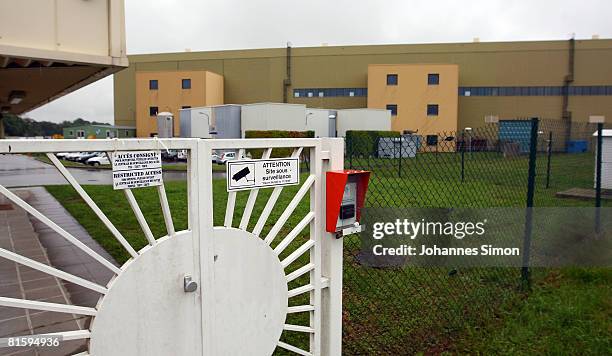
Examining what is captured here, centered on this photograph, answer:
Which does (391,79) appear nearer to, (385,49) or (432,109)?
(432,109)

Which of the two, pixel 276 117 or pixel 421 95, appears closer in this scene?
pixel 276 117

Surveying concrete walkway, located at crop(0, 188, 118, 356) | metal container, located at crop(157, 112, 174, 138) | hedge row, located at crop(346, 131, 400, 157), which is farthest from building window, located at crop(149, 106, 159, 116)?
concrete walkway, located at crop(0, 188, 118, 356)

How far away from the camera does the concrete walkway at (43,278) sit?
4.02 meters

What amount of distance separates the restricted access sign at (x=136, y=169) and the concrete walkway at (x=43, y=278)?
2.20 m

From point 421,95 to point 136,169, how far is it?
45.1 m

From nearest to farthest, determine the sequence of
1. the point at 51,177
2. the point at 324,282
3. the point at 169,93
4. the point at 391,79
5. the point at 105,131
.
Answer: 1. the point at 324,282
2. the point at 51,177
3. the point at 391,79
4. the point at 169,93
5. the point at 105,131

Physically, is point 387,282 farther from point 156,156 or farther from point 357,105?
point 357,105

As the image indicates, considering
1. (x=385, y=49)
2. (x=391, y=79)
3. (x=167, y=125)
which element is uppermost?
(x=385, y=49)

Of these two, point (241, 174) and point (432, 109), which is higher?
point (432, 109)

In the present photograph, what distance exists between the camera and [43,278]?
548 centimetres

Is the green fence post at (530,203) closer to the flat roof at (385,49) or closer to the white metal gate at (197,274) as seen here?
the white metal gate at (197,274)

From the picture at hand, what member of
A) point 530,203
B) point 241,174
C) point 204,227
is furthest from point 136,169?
point 530,203

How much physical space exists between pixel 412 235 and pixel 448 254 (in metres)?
0.54

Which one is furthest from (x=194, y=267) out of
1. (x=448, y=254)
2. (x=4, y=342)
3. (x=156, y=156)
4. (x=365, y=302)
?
(x=448, y=254)
